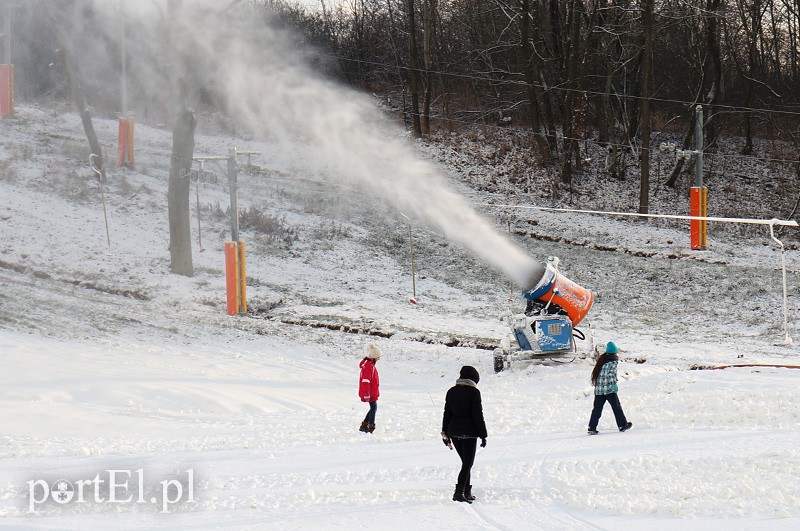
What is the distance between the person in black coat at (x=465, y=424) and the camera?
9.68 meters

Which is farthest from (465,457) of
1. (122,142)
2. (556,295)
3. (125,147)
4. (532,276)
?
(125,147)

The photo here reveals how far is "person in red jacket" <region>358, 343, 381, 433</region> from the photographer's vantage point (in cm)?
1369

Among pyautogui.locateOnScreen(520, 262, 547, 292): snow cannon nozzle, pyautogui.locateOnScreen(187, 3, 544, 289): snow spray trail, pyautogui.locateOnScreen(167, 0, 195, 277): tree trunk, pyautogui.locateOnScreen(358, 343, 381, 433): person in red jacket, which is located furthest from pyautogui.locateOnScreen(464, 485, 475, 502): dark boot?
pyautogui.locateOnScreen(167, 0, 195, 277): tree trunk

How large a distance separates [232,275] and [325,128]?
55.5 ft

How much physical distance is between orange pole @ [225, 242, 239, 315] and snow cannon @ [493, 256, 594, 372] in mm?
8925

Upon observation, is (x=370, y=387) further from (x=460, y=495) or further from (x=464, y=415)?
(x=460, y=495)

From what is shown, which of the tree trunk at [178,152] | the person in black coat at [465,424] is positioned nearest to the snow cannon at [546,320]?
the person in black coat at [465,424]

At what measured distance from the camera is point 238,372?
63.2 ft

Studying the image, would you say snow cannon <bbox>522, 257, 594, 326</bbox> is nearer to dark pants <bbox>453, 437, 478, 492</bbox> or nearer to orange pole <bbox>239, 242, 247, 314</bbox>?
orange pole <bbox>239, 242, 247, 314</bbox>

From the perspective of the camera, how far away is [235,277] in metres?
26.0

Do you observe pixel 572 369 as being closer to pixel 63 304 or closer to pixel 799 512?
pixel 799 512

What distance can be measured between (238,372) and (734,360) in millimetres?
10512

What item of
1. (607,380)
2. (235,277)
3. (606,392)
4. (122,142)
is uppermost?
(122,142)

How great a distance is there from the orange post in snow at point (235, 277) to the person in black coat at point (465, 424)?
16.8 m
